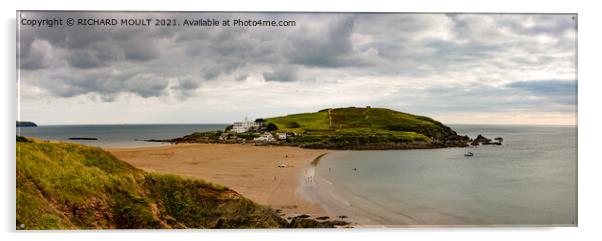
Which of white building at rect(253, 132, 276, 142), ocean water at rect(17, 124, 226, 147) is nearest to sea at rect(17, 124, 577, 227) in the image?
ocean water at rect(17, 124, 226, 147)

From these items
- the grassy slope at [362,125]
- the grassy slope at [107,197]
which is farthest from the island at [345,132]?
the grassy slope at [107,197]

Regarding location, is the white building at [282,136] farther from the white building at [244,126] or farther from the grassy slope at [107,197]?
the grassy slope at [107,197]

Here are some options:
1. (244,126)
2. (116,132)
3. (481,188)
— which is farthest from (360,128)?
(116,132)

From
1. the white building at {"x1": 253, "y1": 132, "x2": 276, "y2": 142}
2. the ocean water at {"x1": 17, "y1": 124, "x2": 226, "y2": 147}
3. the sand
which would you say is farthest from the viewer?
the white building at {"x1": 253, "y1": 132, "x2": 276, "y2": 142}

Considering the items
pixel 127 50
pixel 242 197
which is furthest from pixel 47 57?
pixel 242 197

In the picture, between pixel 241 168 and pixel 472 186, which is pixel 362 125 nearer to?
pixel 472 186

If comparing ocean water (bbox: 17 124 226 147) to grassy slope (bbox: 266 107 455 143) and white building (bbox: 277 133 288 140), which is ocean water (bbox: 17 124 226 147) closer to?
white building (bbox: 277 133 288 140)
